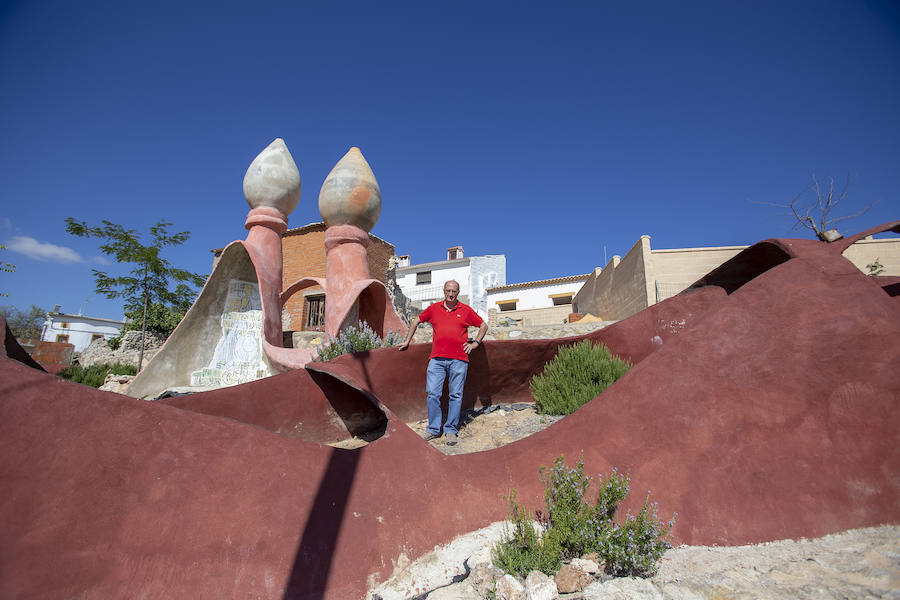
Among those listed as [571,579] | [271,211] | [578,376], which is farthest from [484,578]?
[271,211]

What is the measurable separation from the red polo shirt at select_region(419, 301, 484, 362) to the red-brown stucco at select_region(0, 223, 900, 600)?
145 cm

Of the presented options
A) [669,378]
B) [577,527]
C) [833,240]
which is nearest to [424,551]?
[577,527]

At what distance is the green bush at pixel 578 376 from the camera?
10.2 feet

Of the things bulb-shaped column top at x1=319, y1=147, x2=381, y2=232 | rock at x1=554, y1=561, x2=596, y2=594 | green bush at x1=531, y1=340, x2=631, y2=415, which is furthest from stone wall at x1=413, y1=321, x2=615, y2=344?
rock at x1=554, y1=561, x2=596, y2=594

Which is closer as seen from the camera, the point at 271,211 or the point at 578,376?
the point at 578,376

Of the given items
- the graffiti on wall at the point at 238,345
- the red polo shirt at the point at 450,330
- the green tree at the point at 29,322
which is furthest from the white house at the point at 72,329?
the red polo shirt at the point at 450,330

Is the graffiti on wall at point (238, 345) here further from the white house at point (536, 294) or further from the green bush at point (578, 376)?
the white house at point (536, 294)

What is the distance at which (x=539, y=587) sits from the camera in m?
1.36

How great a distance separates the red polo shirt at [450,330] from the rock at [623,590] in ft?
6.67

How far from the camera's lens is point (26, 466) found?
3.69ft

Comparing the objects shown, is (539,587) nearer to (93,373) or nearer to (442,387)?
(442,387)

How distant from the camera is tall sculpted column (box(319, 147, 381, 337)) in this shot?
20.9ft

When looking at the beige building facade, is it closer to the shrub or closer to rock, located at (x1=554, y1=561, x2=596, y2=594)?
the shrub

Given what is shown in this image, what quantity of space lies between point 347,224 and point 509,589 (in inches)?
229
